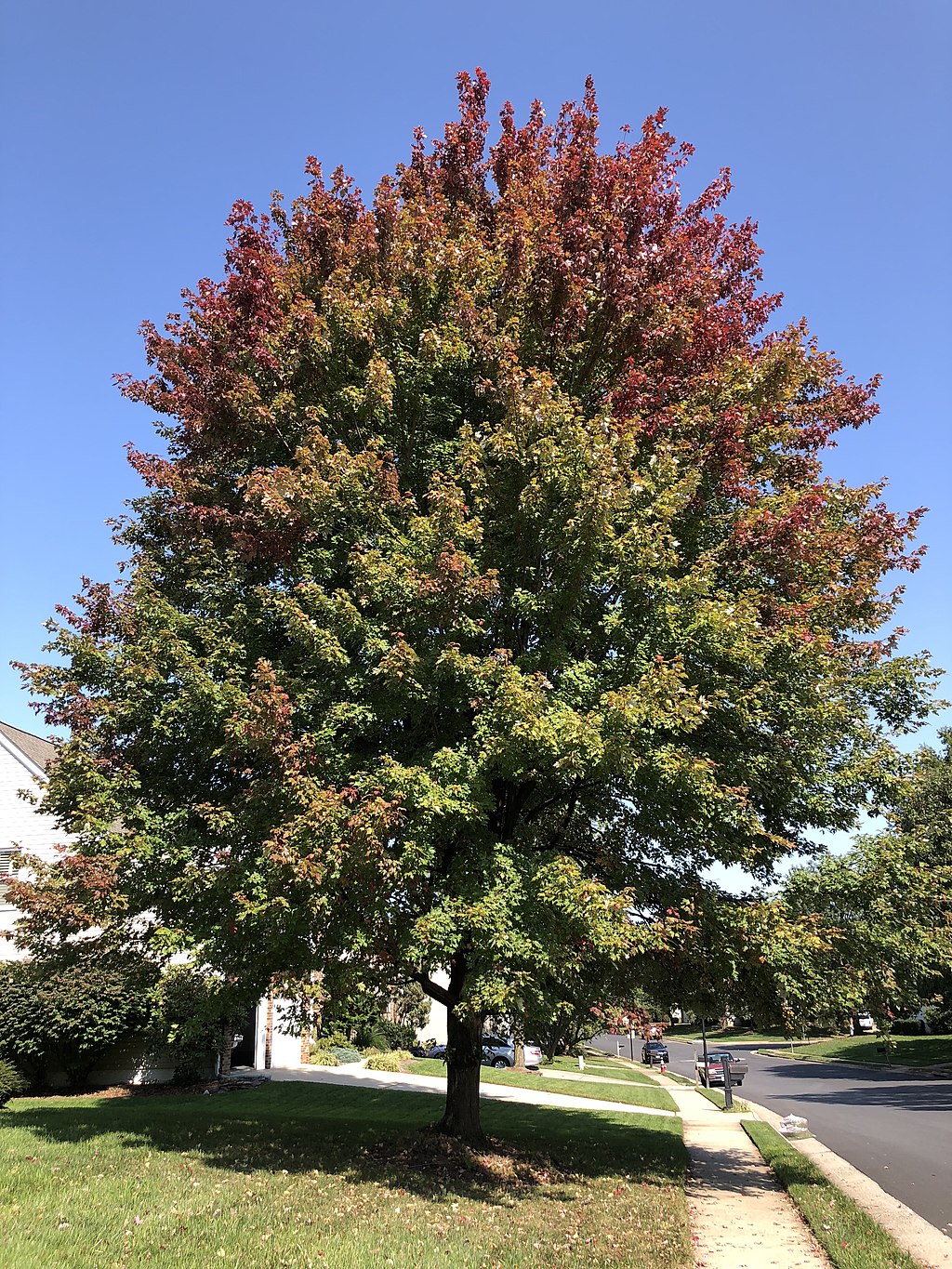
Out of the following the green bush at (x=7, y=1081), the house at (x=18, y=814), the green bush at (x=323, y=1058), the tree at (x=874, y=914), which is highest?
the house at (x=18, y=814)

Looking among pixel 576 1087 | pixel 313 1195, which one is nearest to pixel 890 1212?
pixel 313 1195

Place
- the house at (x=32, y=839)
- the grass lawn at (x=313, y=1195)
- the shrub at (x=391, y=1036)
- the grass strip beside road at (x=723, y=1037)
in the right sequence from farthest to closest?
the grass strip beside road at (x=723, y=1037), the shrub at (x=391, y=1036), the house at (x=32, y=839), the grass lawn at (x=313, y=1195)

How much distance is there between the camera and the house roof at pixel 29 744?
24797mm

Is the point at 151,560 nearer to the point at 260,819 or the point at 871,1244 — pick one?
the point at 260,819

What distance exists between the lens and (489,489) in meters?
10.5

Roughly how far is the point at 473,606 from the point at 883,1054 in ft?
143

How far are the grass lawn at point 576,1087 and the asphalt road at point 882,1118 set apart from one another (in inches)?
133

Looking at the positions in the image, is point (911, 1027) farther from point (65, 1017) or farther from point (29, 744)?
point (29, 744)

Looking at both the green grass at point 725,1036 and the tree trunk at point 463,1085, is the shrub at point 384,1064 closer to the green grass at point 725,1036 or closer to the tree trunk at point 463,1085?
the tree trunk at point 463,1085

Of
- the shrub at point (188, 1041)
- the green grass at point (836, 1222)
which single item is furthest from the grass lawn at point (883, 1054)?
the shrub at point (188, 1041)

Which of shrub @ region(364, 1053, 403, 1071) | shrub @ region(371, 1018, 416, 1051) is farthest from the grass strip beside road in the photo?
shrub @ region(364, 1053, 403, 1071)

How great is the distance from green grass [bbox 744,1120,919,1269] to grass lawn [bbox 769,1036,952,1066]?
839 inches

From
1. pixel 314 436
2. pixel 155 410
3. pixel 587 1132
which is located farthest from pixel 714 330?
pixel 587 1132

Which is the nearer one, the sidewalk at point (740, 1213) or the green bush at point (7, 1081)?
the sidewalk at point (740, 1213)
